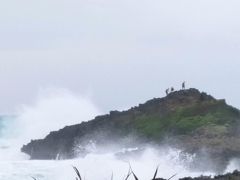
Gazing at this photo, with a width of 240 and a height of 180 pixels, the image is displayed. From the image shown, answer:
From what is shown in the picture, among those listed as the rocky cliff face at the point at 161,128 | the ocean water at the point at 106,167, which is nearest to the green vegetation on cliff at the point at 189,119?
the rocky cliff face at the point at 161,128

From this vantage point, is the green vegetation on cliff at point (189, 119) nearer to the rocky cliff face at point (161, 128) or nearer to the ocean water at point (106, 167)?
the rocky cliff face at point (161, 128)

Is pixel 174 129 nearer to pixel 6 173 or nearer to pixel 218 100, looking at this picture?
pixel 218 100

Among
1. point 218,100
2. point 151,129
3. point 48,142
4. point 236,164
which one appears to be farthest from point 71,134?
point 236,164

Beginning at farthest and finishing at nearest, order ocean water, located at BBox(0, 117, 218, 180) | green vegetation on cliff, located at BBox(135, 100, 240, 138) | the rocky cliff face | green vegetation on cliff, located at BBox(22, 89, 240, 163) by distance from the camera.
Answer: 1. green vegetation on cliff, located at BBox(135, 100, 240, 138)
2. green vegetation on cliff, located at BBox(22, 89, 240, 163)
3. the rocky cliff face
4. ocean water, located at BBox(0, 117, 218, 180)

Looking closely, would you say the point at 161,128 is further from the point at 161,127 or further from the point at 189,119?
the point at 189,119

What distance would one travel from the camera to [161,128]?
41656mm

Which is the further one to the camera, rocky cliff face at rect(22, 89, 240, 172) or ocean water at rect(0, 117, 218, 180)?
rocky cliff face at rect(22, 89, 240, 172)

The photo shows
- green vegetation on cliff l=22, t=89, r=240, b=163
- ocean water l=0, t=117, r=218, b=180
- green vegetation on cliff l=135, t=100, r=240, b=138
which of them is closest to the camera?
ocean water l=0, t=117, r=218, b=180

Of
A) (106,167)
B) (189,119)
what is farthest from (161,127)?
(106,167)

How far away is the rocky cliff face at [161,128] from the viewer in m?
38.2

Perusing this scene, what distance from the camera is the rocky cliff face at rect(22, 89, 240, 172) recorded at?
38.2m

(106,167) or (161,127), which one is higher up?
(161,127)

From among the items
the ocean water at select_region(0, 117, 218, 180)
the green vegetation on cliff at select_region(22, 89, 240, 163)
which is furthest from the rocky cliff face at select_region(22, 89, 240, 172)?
the ocean water at select_region(0, 117, 218, 180)

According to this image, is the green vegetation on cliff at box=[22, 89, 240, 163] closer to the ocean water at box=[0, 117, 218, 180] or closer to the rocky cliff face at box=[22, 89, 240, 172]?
the rocky cliff face at box=[22, 89, 240, 172]
